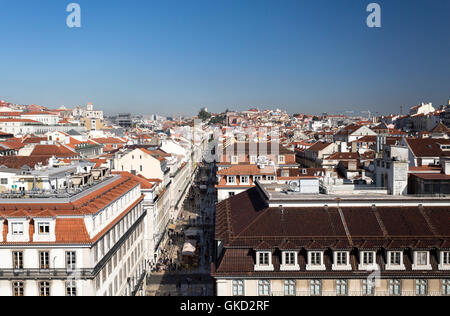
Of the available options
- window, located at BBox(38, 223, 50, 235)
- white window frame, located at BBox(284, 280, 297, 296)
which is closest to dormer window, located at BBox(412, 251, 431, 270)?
white window frame, located at BBox(284, 280, 297, 296)

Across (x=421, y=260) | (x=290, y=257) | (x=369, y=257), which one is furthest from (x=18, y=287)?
(x=421, y=260)

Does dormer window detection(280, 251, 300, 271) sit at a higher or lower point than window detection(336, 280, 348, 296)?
higher

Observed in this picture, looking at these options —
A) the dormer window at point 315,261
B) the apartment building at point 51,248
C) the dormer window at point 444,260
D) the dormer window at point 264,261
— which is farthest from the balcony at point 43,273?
the dormer window at point 444,260

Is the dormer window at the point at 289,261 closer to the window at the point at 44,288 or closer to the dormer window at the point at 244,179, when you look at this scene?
the window at the point at 44,288

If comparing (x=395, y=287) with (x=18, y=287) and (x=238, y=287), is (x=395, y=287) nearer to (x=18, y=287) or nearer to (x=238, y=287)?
(x=238, y=287)

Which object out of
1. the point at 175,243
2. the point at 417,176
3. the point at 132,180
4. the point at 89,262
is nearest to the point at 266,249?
the point at 89,262

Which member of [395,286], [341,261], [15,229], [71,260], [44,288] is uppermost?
[15,229]

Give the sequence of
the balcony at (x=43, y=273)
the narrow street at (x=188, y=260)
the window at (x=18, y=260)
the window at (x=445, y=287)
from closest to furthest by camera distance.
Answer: the window at (x=445, y=287), the balcony at (x=43, y=273), the window at (x=18, y=260), the narrow street at (x=188, y=260)

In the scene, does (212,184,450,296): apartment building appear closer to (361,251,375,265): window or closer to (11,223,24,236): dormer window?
(361,251,375,265): window
